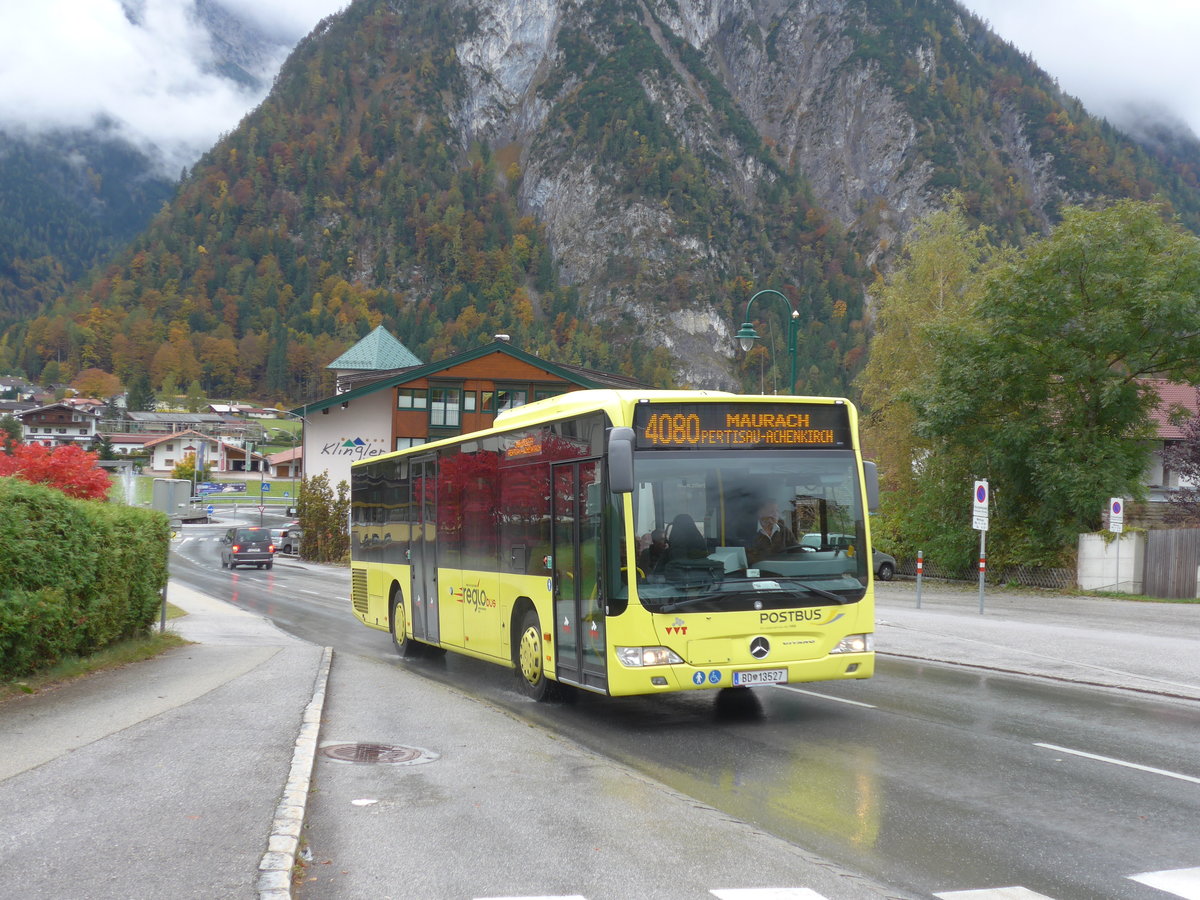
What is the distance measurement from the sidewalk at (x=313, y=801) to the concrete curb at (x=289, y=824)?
17 millimetres

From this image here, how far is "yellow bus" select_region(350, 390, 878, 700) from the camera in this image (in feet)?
32.7

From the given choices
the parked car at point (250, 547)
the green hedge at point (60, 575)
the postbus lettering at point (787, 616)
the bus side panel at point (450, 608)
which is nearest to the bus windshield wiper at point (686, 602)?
the postbus lettering at point (787, 616)

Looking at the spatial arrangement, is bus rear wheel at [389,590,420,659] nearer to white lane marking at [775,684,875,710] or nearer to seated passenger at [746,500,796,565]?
white lane marking at [775,684,875,710]

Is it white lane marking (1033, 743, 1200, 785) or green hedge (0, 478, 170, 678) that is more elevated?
green hedge (0, 478, 170, 678)

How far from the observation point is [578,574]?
10.7m

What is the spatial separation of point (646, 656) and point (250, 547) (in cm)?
5070

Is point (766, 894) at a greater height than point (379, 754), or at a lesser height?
greater

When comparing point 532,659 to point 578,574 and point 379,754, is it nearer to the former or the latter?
point 578,574

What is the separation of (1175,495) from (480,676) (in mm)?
26196

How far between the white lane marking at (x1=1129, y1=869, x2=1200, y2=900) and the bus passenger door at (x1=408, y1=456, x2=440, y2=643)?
10.4m

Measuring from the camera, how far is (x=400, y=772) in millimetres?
8250

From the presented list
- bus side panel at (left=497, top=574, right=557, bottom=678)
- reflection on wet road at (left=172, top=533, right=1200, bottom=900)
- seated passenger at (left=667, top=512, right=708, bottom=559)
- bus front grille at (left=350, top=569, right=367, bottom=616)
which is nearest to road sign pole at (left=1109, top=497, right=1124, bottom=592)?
reflection on wet road at (left=172, top=533, right=1200, bottom=900)

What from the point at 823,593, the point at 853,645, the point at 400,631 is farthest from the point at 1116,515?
the point at 823,593

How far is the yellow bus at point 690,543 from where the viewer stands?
32.7ft
